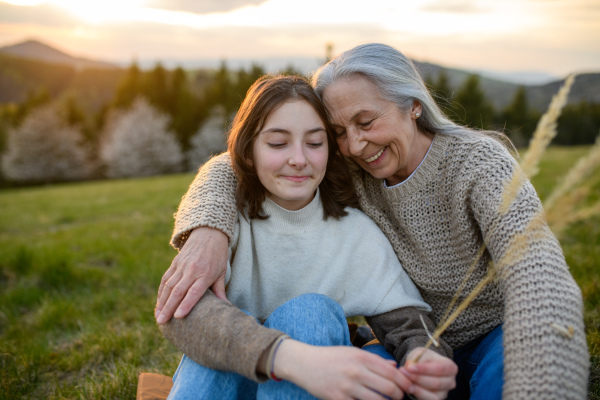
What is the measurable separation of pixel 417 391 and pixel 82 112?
43.9 m

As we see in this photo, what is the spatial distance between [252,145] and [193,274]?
83 centimetres

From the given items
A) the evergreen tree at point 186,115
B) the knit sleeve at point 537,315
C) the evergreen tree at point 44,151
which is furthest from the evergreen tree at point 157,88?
the knit sleeve at point 537,315

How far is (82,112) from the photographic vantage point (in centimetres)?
3953

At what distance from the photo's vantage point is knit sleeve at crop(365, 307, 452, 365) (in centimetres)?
207

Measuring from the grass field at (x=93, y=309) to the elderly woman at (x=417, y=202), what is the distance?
73cm

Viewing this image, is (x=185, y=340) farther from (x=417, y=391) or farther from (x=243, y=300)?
(x=417, y=391)

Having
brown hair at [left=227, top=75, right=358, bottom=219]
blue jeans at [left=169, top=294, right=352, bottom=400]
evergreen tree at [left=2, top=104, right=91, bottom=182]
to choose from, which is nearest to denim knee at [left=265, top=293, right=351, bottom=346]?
blue jeans at [left=169, top=294, right=352, bottom=400]

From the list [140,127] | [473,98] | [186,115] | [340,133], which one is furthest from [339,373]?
[186,115]

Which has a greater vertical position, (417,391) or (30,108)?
(417,391)

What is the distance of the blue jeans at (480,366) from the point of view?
189 centimetres

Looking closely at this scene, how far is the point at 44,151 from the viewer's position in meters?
35.7

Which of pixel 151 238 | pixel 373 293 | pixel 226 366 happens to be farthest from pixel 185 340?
pixel 151 238

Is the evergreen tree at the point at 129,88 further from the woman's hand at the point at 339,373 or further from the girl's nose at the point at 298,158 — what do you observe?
the woman's hand at the point at 339,373

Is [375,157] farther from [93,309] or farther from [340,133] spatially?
[93,309]
